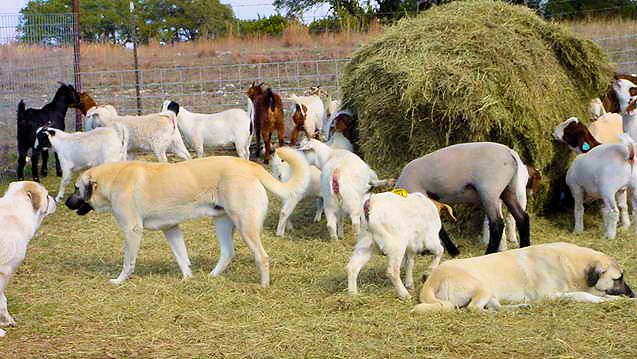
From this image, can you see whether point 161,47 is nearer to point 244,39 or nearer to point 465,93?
point 244,39

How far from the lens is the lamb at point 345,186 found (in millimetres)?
9789

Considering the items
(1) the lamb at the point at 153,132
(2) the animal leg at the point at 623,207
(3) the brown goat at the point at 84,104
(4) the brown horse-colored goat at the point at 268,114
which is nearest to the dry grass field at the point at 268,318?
(2) the animal leg at the point at 623,207

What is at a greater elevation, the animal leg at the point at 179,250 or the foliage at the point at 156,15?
the foliage at the point at 156,15

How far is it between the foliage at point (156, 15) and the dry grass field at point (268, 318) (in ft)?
118

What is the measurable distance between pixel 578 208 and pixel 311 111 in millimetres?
7090

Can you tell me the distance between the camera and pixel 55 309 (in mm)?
7137

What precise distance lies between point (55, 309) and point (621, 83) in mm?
9210

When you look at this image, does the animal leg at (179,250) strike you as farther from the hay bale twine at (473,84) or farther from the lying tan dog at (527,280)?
the hay bale twine at (473,84)

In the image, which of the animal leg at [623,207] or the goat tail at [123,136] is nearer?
the animal leg at [623,207]

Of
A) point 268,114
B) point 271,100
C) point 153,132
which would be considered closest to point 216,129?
point 268,114

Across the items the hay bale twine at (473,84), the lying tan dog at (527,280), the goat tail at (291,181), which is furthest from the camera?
the hay bale twine at (473,84)

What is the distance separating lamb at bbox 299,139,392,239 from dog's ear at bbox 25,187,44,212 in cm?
359

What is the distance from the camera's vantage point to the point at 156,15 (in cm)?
4666

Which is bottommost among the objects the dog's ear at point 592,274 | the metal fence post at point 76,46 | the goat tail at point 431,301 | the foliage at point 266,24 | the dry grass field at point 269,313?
the dry grass field at point 269,313
